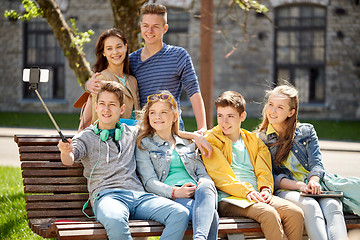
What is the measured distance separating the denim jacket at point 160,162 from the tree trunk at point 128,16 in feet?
8.70

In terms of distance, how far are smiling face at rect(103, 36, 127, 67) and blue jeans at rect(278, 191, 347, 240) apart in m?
1.59

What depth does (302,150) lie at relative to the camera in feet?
14.6

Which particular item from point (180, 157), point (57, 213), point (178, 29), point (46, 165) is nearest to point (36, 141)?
point (46, 165)

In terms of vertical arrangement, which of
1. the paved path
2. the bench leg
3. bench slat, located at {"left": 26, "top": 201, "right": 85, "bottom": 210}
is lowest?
the paved path

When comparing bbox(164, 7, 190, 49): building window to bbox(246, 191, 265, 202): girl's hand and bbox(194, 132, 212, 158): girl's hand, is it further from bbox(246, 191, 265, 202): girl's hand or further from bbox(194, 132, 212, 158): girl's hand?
bbox(246, 191, 265, 202): girl's hand

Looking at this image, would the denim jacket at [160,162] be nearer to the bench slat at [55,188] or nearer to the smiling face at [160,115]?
the smiling face at [160,115]

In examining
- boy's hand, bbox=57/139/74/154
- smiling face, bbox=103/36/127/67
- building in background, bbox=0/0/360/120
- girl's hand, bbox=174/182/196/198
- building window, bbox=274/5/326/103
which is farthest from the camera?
building window, bbox=274/5/326/103

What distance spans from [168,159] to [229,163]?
0.47 metres

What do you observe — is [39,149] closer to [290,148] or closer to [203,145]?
[203,145]

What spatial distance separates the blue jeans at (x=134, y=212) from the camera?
352 cm

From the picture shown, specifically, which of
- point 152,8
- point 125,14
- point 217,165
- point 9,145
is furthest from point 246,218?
point 9,145

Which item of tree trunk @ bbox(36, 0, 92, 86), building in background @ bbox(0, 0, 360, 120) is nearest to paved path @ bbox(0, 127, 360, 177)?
tree trunk @ bbox(36, 0, 92, 86)

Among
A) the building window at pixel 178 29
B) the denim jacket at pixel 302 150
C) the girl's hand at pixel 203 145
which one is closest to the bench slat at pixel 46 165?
the girl's hand at pixel 203 145

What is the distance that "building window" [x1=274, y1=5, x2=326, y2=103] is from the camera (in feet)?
64.4
